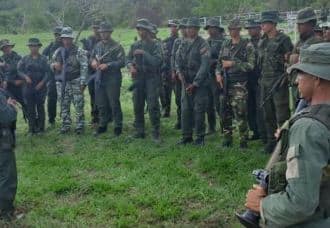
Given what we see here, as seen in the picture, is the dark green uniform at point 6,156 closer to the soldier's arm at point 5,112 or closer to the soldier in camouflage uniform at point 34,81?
the soldier's arm at point 5,112

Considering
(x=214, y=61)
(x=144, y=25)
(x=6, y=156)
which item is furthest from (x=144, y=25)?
(x=6, y=156)

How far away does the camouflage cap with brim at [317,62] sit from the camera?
8.08ft

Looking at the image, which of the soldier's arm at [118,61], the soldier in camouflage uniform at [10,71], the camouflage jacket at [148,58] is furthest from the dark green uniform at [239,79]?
the soldier in camouflage uniform at [10,71]

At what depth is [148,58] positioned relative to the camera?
8914 millimetres

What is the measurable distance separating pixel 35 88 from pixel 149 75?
2.56 metres

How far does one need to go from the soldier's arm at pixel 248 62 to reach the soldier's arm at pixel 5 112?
12.6 ft

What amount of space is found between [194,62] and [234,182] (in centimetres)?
257

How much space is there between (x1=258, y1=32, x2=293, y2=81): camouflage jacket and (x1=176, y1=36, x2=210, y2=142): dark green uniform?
1085 mm

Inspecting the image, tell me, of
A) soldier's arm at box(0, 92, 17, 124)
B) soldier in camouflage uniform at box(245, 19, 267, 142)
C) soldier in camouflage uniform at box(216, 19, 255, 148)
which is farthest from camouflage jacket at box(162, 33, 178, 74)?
soldier's arm at box(0, 92, 17, 124)

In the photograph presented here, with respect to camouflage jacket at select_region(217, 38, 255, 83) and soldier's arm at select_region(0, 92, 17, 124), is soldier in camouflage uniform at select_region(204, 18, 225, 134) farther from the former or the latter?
soldier's arm at select_region(0, 92, 17, 124)

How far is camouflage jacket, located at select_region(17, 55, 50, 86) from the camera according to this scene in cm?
1010

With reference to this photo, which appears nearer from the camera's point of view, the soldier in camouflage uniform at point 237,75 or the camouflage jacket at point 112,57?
the soldier in camouflage uniform at point 237,75

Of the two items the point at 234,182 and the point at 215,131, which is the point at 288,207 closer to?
the point at 234,182

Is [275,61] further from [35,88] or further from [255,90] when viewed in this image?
[35,88]
